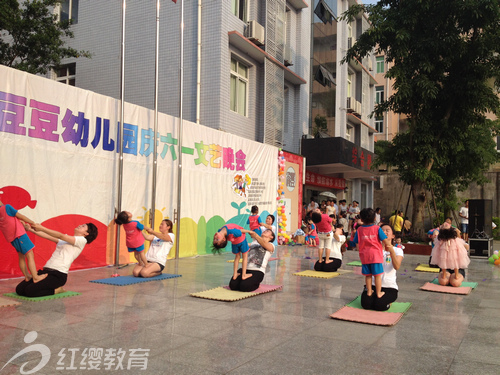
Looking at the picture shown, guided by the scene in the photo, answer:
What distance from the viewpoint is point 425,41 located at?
16703 mm

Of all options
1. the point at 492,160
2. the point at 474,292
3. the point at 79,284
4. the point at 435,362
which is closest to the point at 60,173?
the point at 79,284

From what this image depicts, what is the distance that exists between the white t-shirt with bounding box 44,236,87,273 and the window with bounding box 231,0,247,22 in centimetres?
1192

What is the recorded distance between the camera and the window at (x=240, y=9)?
16422 mm

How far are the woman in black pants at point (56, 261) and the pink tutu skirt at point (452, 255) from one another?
6.46m

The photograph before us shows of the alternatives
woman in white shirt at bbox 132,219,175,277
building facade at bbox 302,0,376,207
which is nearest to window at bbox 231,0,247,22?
building facade at bbox 302,0,376,207

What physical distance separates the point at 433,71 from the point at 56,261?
603 inches

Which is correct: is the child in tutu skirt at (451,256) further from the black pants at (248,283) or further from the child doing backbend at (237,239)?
the child doing backbend at (237,239)

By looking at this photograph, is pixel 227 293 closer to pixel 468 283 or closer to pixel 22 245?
pixel 22 245

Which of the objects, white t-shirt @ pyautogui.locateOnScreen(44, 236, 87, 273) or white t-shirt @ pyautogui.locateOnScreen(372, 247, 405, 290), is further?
white t-shirt @ pyautogui.locateOnScreen(44, 236, 87, 273)

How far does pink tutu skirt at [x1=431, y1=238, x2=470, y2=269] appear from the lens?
8648mm

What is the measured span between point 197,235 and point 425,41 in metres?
11.1

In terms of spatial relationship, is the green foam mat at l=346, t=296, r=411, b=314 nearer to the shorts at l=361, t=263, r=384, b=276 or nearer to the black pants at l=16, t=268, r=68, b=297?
the shorts at l=361, t=263, r=384, b=276

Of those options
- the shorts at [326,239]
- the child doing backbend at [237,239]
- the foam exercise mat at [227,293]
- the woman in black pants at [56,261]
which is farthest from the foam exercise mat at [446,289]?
the woman in black pants at [56,261]

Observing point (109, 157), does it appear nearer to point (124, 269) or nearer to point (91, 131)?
point (91, 131)
